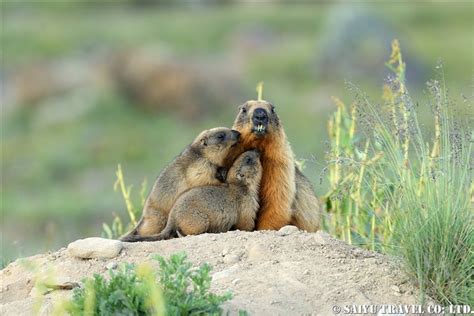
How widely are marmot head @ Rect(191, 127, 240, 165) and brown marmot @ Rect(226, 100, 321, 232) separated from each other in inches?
2.4

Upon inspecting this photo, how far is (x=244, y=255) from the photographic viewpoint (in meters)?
7.06

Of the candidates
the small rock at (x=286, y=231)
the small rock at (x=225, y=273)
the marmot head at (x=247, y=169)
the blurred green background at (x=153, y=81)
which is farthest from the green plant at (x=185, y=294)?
the blurred green background at (x=153, y=81)

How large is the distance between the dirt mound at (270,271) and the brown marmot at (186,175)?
0.83m

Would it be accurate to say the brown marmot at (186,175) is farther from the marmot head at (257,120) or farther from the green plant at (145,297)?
the green plant at (145,297)

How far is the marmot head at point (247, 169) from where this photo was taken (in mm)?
8086

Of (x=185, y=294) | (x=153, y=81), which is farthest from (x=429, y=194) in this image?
(x=153, y=81)

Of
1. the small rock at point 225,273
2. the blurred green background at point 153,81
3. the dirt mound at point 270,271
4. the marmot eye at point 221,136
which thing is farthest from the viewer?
the blurred green background at point 153,81

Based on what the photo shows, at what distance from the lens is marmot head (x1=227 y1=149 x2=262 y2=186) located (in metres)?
8.09

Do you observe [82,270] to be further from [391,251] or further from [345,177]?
[345,177]

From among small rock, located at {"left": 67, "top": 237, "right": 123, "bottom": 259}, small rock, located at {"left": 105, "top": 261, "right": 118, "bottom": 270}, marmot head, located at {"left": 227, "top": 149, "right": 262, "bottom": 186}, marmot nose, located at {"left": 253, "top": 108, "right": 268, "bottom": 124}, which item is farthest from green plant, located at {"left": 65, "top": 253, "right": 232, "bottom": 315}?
marmot nose, located at {"left": 253, "top": 108, "right": 268, "bottom": 124}

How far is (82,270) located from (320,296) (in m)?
1.66

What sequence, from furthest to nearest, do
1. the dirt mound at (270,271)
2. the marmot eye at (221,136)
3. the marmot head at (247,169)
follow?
1. the marmot eye at (221,136)
2. the marmot head at (247,169)
3. the dirt mound at (270,271)

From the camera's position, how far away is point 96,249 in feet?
23.6

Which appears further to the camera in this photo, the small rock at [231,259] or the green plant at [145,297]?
the small rock at [231,259]
